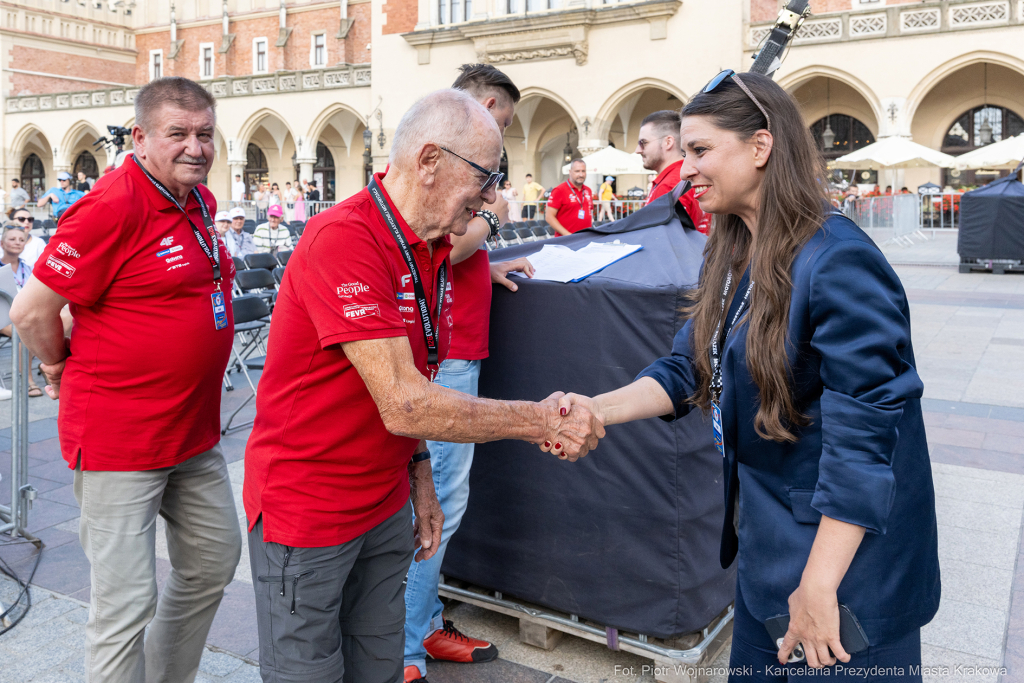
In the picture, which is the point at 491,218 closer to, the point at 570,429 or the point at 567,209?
the point at 570,429

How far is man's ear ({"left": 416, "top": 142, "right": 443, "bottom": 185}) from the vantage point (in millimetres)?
1728

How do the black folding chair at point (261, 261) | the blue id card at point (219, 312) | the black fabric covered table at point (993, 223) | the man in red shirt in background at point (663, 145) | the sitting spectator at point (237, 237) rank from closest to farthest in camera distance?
the blue id card at point (219, 312)
the man in red shirt in background at point (663, 145)
the black folding chair at point (261, 261)
the sitting spectator at point (237, 237)
the black fabric covered table at point (993, 223)

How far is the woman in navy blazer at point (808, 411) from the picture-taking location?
4.69 ft

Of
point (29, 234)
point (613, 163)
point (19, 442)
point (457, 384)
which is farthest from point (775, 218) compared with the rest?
point (613, 163)

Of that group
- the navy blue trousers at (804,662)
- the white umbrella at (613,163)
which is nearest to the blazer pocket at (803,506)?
the navy blue trousers at (804,662)

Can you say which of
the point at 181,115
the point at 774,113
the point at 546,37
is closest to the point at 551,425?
the point at 774,113

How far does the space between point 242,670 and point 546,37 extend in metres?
26.2

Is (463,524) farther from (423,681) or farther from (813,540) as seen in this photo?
(813,540)

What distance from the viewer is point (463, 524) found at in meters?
3.06

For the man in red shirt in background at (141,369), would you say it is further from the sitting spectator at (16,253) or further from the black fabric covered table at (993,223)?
the black fabric covered table at (993,223)

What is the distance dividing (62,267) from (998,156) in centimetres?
2270

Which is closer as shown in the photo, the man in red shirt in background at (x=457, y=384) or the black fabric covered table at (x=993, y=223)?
the man in red shirt in background at (x=457, y=384)

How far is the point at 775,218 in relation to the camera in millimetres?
1602

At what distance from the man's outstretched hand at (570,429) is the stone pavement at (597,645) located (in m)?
1.17
